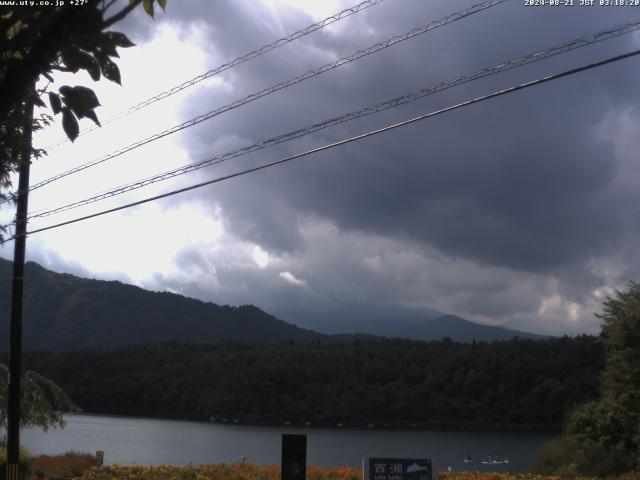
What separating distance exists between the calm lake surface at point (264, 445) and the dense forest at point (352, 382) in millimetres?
3095

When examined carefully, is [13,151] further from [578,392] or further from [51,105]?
[578,392]

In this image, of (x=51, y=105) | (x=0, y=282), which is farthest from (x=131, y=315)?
(x=51, y=105)

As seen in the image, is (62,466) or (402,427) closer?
(62,466)

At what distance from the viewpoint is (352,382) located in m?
63.2

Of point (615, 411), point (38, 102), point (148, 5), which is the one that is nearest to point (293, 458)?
point (38, 102)

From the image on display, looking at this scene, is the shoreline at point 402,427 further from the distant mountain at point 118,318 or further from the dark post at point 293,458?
the dark post at point 293,458

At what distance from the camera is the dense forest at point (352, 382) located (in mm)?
53938

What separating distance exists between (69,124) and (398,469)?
925 cm

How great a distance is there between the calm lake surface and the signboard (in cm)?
1680

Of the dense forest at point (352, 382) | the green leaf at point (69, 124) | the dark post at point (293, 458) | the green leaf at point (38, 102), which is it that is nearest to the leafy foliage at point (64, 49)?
the green leaf at point (69, 124)

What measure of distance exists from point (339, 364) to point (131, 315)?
2721 inches

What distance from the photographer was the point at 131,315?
128 meters

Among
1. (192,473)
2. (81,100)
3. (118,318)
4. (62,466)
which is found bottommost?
(62,466)

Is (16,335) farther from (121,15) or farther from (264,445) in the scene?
(264,445)
